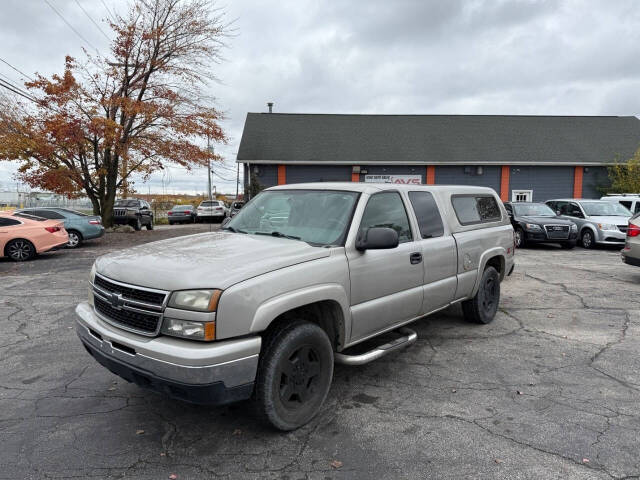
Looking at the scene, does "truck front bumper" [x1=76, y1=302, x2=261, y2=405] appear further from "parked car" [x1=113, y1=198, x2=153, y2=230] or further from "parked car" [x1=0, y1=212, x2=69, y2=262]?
"parked car" [x1=113, y1=198, x2=153, y2=230]

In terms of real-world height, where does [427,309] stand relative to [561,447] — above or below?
above

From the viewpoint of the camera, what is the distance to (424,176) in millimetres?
24891

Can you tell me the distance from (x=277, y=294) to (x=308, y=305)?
1.60ft

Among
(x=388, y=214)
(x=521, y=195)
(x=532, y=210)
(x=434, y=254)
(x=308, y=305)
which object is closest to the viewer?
(x=308, y=305)

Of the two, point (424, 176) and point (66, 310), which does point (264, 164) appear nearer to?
point (424, 176)

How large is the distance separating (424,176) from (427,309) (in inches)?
844

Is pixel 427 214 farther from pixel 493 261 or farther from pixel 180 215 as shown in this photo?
pixel 180 215

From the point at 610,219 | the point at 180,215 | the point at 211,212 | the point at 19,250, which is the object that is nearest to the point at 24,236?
the point at 19,250

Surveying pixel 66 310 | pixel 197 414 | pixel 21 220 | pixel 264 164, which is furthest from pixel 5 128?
pixel 197 414

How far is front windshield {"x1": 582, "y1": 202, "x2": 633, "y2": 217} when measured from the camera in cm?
1470

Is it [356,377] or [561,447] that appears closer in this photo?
[561,447]

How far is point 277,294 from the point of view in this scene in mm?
2910

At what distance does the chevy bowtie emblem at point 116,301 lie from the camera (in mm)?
3012

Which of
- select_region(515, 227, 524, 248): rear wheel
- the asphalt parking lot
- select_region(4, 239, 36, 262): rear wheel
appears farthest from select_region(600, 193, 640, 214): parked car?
select_region(4, 239, 36, 262): rear wheel
